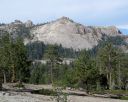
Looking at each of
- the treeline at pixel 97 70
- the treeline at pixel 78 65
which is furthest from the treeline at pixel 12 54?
the treeline at pixel 97 70

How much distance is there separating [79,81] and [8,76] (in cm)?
3930

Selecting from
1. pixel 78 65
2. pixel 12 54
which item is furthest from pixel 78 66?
pixel 12 54

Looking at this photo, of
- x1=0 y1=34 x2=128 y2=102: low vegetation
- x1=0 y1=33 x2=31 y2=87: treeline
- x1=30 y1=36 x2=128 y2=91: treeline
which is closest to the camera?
x1=30 y1=36 x2=128 y2=91: treeline

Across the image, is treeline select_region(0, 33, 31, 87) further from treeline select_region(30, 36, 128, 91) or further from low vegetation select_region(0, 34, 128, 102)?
treeline select_region(30, 36, 128, 91)

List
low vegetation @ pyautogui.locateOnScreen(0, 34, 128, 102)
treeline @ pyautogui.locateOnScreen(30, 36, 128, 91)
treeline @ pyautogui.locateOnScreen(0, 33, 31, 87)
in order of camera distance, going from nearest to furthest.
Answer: treeline @ pyautogui.locateOnScreen(30, 36, 128, 91) < low vegetation @ pyautogui.locateOnScreen(0, 34, 128, 102) < treeline @ pyautogui.locateOnScreen(0, 33, 31, 87)

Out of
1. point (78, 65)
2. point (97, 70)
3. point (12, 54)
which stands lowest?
point (97, 70)

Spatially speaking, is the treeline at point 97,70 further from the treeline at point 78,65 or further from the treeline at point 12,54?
the treeline at point 12,54

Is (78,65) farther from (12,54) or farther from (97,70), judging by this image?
(12,54)

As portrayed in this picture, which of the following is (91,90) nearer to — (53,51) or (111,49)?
(111,49)

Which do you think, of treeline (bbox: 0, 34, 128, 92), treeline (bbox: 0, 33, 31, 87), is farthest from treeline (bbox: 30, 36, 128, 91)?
treeline (bbox: 0, 33, 31, 87)

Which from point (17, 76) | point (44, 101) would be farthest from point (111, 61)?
point (44, 101)

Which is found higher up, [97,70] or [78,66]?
[78,66]

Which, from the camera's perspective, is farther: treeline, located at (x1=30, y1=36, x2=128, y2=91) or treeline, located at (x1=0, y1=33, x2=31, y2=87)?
treeline, located at (x1=0, y1=33, x2=31, y2=87)

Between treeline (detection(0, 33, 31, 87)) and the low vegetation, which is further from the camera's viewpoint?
treeline (detection(0, 33, 31, 87))
